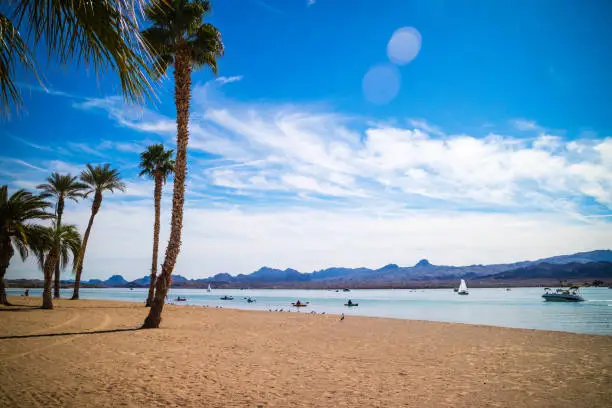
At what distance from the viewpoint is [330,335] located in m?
18.1

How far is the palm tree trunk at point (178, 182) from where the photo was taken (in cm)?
1689

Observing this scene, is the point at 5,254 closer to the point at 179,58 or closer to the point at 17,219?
the point at 17,219

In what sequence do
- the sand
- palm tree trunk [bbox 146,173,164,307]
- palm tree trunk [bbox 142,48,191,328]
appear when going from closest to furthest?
1. the sand
2. palm tree trunk [bbox 142,48,191,328]
3. palm tree trunk [bbox 146,173,164,307]

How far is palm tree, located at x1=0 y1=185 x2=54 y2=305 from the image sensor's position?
23.4 metres

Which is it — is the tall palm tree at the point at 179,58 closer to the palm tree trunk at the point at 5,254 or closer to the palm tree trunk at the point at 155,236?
the palm tree trunk at the point at 155,236

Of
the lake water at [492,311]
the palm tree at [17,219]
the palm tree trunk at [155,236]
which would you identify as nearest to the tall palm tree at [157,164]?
the palm tree trunk at [155,236]

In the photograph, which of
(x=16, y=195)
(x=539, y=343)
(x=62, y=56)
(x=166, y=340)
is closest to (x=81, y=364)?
(x=166, y=340)

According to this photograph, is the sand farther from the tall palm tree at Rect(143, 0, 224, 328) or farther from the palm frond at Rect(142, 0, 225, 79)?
the palm frond at Rect(142, 0, 225, 79)

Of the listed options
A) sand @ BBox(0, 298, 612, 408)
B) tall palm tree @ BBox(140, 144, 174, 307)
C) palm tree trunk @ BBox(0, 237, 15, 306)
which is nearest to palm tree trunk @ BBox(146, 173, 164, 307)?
tall palm tree @ BBox(140, 144, 174, 307)

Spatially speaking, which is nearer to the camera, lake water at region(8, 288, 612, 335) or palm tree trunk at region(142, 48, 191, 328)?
palm tree trunk at region(142, 48, 191, 328)

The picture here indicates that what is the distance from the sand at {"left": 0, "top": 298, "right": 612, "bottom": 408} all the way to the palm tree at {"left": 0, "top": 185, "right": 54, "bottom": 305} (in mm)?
9335

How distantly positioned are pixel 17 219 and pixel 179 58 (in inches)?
643

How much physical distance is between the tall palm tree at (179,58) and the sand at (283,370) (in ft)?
9.20

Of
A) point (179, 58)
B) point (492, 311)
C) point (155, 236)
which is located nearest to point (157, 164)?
point (155, 236)
